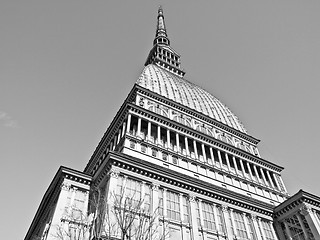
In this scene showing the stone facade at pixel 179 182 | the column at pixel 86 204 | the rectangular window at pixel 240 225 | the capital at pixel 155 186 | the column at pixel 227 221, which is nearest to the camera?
the column at pixel 86 204

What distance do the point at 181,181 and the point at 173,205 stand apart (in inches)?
131

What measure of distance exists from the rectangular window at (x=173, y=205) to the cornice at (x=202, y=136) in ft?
46.7

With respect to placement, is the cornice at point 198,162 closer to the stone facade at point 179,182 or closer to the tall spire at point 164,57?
the stone facade at point 179,182

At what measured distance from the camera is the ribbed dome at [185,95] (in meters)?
56.7

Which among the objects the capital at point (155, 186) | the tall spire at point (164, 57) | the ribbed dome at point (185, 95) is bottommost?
the capital at point (155, 186)

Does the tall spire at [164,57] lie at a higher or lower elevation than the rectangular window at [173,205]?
higher

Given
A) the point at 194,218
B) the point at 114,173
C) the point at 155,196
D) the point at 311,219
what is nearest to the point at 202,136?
the point at 194,218

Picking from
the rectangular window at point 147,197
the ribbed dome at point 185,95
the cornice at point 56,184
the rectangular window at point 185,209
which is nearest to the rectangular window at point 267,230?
the rectangular window at point 185,209

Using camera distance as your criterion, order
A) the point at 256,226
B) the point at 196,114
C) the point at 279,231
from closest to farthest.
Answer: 1. the point at 256,226
2. the point at 279,231
3. the point at 196,114

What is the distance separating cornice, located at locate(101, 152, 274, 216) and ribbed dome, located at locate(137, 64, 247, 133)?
24123mm

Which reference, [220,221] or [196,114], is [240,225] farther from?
[196,114]

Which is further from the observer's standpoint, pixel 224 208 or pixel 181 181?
pixel 224 208

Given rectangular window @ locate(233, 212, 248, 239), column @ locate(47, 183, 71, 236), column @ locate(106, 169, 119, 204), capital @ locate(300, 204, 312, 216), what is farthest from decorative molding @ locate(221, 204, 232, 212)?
column @ locate(47, 183, 71, 236)

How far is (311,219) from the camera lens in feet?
115
